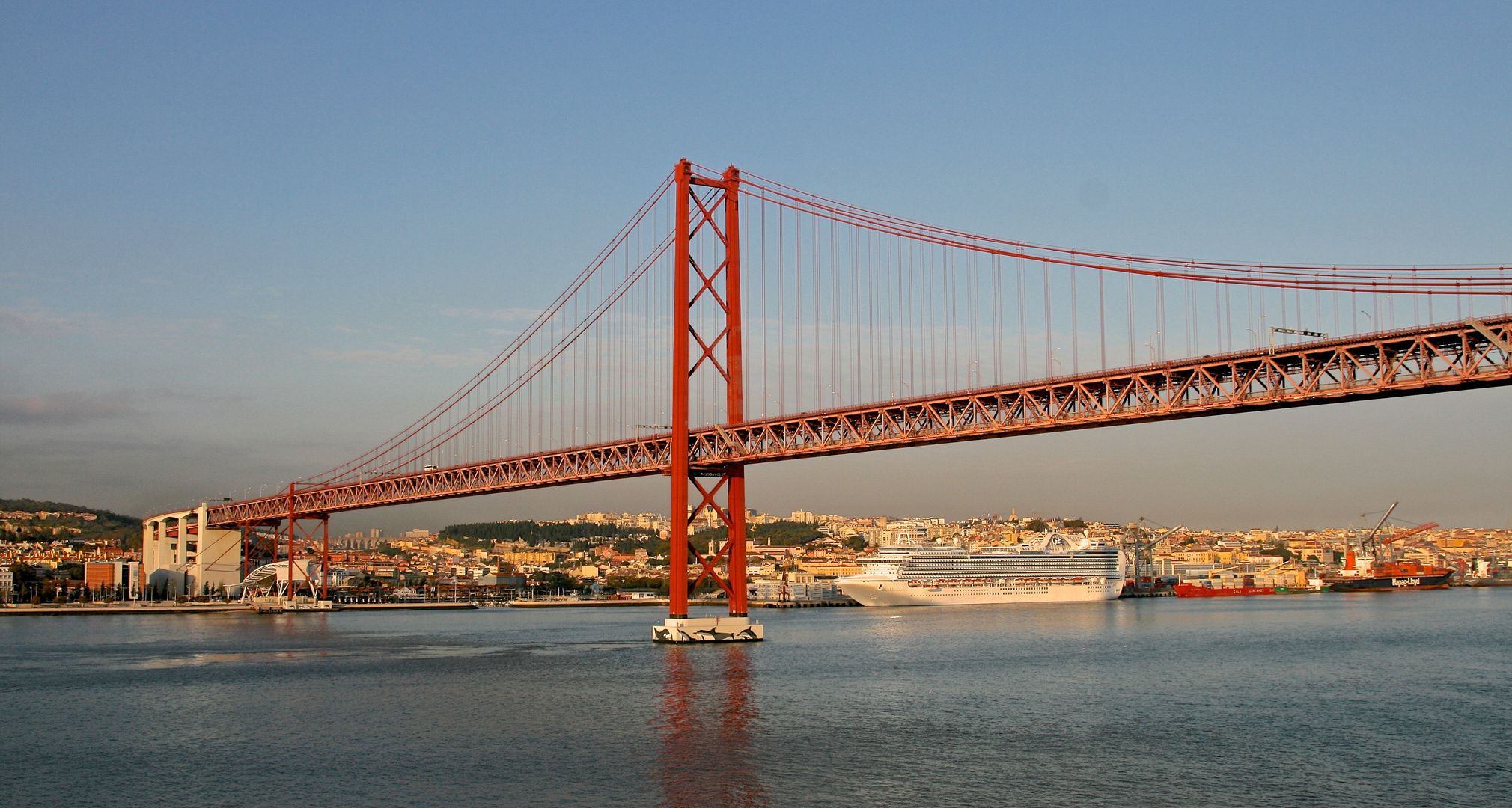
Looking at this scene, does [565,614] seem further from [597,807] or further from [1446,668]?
[597,807]

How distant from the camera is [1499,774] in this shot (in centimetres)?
1588

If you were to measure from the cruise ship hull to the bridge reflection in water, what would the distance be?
51.4 m

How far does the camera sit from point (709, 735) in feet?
62.7

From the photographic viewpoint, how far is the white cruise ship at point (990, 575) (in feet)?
266

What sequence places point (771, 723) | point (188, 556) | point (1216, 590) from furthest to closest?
point (1216, 590) < point (188, 556) < point (771, 723)

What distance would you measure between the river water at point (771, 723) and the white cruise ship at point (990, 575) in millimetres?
39443

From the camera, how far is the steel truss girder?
73.2ft

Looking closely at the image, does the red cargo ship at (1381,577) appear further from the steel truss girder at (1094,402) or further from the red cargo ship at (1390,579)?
the steel truss girder at (1094,402)

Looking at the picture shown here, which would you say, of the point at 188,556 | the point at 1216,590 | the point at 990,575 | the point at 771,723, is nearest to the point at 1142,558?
the point at 1216,590

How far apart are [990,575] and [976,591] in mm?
2228

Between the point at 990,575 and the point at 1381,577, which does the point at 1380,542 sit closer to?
the point at 1381,577

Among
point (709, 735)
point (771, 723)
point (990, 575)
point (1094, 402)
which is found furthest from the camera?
point (990, 575)

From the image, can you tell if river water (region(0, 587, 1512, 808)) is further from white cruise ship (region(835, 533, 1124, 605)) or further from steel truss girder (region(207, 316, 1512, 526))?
white cruise ship (region(835, 533, 1124, 605))

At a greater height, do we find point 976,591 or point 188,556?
point 188,556
